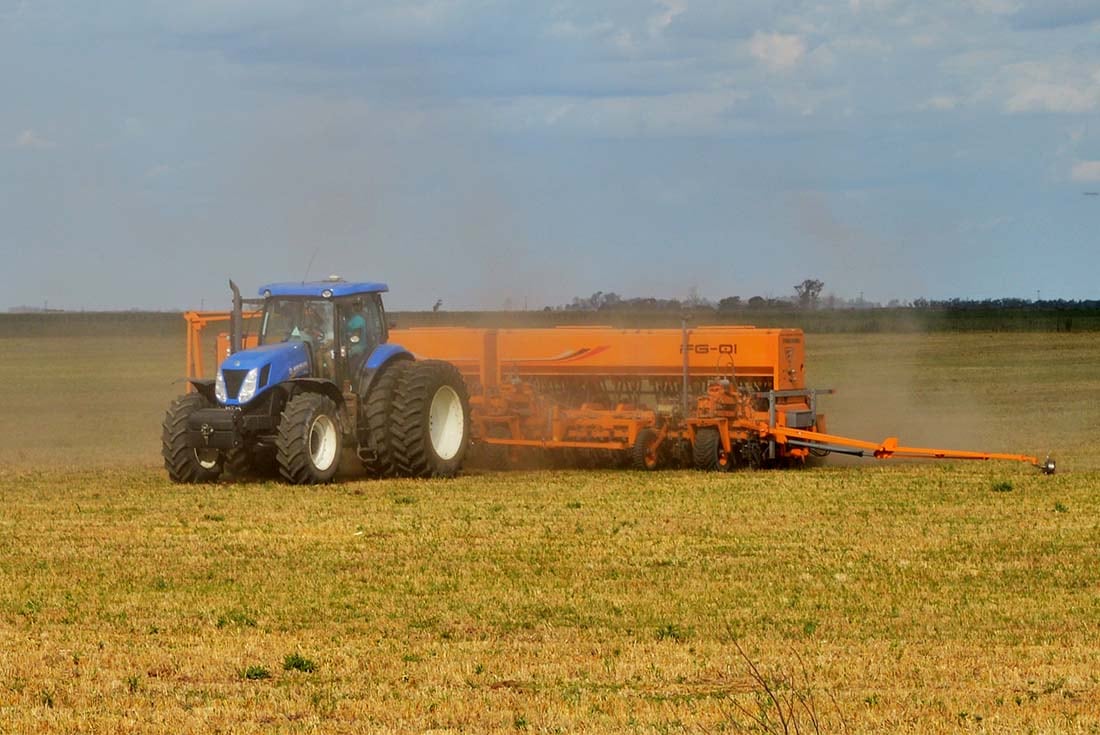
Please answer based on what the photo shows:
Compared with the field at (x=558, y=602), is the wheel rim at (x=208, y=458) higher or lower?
higher

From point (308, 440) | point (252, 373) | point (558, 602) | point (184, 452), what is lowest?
point (558, 602)

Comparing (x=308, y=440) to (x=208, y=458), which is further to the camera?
(x=208, y=458)

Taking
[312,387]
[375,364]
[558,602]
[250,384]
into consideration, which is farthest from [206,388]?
[558,602]

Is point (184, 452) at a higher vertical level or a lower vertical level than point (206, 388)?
lower

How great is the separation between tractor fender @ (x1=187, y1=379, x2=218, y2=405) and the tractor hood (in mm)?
267

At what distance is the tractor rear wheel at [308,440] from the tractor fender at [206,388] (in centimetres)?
103

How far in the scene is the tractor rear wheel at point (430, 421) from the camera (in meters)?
20.2

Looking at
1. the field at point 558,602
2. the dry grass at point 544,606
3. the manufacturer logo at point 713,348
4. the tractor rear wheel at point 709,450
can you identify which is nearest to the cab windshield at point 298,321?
the field at point 558,602

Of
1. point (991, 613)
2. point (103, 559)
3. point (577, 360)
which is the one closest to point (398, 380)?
point (577, 360)

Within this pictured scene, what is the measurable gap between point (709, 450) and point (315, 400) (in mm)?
5302

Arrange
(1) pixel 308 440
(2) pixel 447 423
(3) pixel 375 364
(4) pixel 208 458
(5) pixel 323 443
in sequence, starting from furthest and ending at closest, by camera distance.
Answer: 1. (2) pixel 447 423
2. (3) pixel 375 364
3. (4) pixel 208 458
4. (5) pixel 323 443
5. (1) pixel 308 440

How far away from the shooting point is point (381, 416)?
20.2m

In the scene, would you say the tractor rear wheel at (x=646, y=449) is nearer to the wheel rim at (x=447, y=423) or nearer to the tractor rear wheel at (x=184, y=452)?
the wheel rim at (x=447, y=423)

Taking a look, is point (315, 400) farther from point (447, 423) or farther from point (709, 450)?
point (709, 450)
